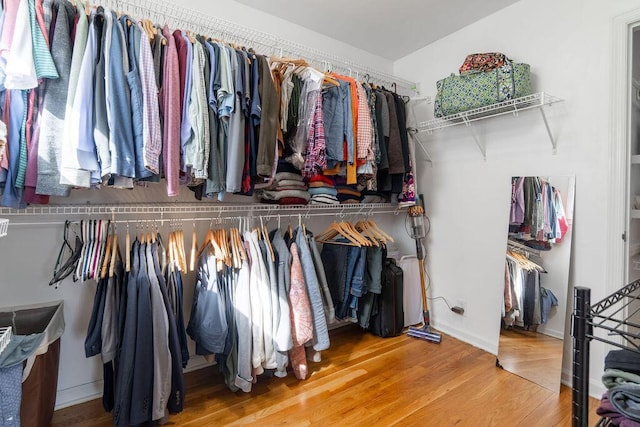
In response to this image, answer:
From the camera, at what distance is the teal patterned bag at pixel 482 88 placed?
6.57ft

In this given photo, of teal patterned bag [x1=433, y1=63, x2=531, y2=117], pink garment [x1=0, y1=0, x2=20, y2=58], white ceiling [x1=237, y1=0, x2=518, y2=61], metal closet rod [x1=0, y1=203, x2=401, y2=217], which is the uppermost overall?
→ white ceiling [x1=237, y1=0, x2=518, y2=61]

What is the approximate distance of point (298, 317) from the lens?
77.5 inches

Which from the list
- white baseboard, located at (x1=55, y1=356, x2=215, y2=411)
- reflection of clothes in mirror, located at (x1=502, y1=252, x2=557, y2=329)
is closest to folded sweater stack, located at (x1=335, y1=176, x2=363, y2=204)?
reflection of clothes in mirror, located at (x1=502, y1=252, x2=557, y2=329)

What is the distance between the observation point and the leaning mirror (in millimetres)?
2000

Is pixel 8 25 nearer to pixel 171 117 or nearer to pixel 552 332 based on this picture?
pixel 171 117

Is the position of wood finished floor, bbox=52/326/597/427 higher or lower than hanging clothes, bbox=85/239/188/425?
lower

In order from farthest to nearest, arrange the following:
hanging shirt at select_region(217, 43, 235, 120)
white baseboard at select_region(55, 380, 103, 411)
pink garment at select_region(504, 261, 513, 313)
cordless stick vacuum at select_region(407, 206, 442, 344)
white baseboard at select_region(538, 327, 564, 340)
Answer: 1. cordless stick vacuum at select_region(407, 206, 442, 344)
2. pink garment at select_region(504, 261, 513, 313)
3. white baseboard at select_region(538, 327, 564, 340)
4. white baseboard at select_region(55, 380, 103, 411)
5. hanging shirt at select_region(217, 43, 235, 120)

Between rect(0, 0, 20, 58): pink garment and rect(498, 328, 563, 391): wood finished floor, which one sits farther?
rect(498, 328, 563, 391): wood finished floor

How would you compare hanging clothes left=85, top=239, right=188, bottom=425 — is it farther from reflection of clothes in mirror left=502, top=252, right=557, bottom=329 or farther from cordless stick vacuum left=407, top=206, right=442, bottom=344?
reflection of clothes in mirror left=502, top=252, right=557, bottom=329

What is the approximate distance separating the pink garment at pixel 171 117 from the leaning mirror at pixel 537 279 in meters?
2.15

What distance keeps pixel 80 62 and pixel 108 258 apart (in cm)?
87

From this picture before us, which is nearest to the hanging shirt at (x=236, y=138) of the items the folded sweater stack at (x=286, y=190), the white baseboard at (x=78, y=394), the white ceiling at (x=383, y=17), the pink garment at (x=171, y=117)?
the pink garment at (x=171, y=117)

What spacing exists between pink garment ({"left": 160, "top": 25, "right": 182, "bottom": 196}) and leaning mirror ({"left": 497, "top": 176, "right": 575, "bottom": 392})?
2.15 m

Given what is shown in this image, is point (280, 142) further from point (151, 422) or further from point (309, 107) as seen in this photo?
point (151, 422)
